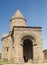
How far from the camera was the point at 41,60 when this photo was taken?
2855 cm

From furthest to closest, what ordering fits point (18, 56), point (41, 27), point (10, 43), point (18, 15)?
point (18, 15) < point (10, 43) < point (41, 27) < point (18, 56)

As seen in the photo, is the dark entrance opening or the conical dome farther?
the conical dome

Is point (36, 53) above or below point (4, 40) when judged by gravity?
below

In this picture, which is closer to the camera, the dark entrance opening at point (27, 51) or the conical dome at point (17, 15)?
the dark entrance opening at point (27, 51)

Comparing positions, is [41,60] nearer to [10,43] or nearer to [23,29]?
[23,29]

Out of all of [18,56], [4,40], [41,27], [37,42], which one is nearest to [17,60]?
[18,56]

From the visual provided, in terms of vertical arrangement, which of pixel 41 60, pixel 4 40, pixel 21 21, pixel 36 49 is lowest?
pixel 41 60

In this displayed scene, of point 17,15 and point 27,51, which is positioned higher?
point 17,15

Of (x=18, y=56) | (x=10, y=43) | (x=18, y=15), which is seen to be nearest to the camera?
(x=18, y=56)

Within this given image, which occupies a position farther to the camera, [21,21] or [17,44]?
[21,21]

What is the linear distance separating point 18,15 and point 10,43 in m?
6.47

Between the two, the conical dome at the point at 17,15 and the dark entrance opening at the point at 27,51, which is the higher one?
the conical dome at the point at 17,15

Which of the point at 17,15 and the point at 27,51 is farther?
the point at 17,15

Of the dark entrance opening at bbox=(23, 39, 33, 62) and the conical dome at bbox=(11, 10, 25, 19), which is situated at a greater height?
the conical dome at bbox=(11, 10, 25, 19)
